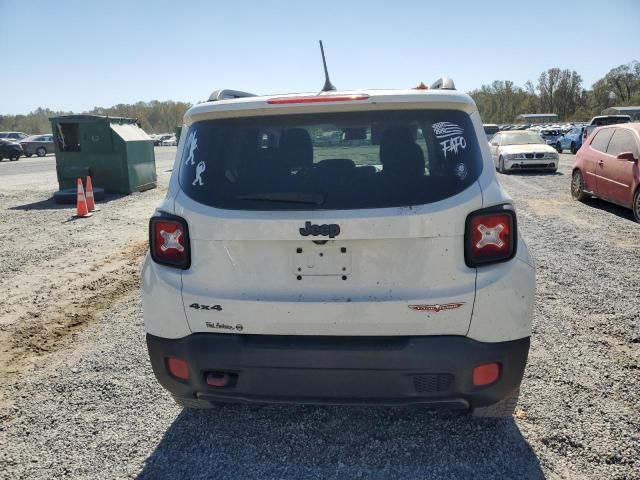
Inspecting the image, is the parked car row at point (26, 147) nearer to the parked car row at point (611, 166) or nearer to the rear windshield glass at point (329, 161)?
the parked car row at point (611, 166)

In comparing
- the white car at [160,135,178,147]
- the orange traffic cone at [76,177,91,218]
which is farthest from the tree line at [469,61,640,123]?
the orange traffic cone at [76,177,91,218]

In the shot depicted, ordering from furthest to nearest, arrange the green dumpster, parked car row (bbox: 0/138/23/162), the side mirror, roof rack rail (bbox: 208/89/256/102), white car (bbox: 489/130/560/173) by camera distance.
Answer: parked car row (bbox: 0/138/23/162) → white car (bbox: 489/130/560/173) → the green dumpster → the side mirror → roof rack rail (bbox: 208/89/256/102)

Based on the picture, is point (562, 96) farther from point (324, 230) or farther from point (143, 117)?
point (324, 230)

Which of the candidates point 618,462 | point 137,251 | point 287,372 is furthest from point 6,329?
point 618,462

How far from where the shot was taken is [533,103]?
102562 mm

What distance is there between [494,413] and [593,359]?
1.44 m

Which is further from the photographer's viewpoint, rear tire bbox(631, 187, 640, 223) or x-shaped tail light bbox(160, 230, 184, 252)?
rear tire bbox(631, 187, 640, 223)

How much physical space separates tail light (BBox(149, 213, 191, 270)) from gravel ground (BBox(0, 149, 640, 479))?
3.63 feet

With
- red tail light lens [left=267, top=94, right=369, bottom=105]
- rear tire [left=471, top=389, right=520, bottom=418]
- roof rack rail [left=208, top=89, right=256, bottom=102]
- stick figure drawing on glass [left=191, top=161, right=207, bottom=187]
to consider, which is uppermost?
roof rack rail [left=208, top=89, right=256, bottom=102]

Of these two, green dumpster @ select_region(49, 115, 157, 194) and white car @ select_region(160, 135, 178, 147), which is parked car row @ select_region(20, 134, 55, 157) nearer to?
white car @ select_region(160, 135, 178, 147)

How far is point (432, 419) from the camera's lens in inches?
119

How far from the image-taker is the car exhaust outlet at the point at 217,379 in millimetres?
2471

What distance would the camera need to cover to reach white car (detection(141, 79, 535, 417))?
7.50 ft

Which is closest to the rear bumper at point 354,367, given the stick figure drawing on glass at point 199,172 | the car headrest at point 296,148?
the stick figure drawing on glass at point 199,172
